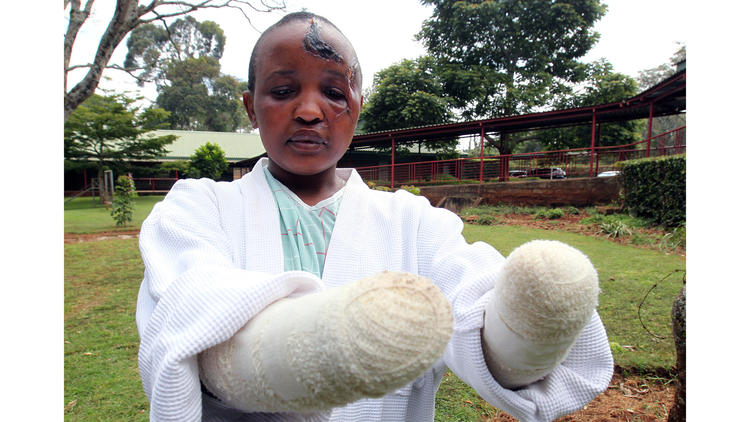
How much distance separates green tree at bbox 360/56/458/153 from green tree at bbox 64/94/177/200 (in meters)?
10.6

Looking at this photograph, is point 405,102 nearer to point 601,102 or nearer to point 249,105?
point 601,102

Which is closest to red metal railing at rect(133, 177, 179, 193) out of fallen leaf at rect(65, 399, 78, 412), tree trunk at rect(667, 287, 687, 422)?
fallen leaf at rect(65, 399, 78, 412)

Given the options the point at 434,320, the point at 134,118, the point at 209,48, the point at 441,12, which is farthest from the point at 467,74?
the point at 209,48

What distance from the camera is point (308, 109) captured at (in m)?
1.01

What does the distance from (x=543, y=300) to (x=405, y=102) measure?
18.9 meters

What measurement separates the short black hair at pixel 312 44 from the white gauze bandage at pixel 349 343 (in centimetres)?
71

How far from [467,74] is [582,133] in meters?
6.04

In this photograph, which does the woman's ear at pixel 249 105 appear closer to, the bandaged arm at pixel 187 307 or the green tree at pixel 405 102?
the bandaged arm at pixel 187 307

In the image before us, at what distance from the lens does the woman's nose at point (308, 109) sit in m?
1.01

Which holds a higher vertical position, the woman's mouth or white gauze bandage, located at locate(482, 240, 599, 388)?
the woman's mouth

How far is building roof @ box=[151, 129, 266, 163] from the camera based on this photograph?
24.3 m

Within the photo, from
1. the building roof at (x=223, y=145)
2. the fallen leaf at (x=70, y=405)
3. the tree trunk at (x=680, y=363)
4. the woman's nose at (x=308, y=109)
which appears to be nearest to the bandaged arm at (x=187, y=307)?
the woman's nose at (x=308, y=109)

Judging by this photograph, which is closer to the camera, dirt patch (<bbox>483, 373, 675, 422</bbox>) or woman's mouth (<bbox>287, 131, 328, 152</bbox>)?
woman's mouth (<bbox>287, 131, 328, 152</bbox>)

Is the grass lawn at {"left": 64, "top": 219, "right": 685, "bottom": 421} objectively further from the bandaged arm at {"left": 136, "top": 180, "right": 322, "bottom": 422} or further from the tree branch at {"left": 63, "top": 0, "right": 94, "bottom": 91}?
the tree branch at {"left": 63, "top": 0, "right": 94, "bottom": 91}
